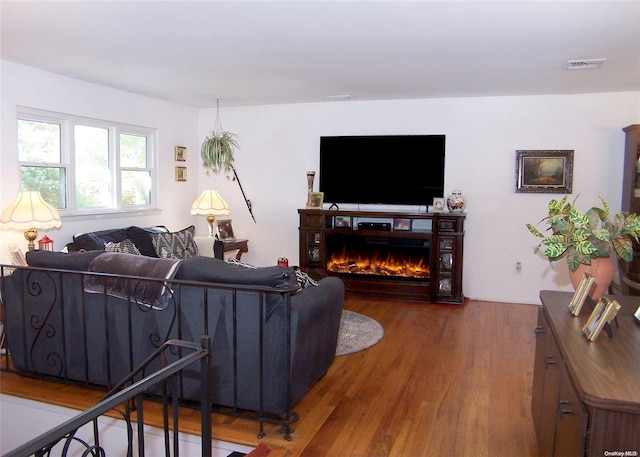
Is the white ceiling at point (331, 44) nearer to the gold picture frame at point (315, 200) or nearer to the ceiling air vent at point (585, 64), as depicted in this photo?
the ceiling air vent at point (585, 64)

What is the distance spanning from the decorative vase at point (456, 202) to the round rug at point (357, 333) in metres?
1.72

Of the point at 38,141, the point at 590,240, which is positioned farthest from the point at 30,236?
the point at 590,240

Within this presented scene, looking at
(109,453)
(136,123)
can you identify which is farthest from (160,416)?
(136,123)

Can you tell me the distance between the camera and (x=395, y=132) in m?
6.38

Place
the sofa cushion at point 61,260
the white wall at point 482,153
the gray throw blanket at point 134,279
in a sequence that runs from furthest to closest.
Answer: the white wall at point 482,153, the sofa cushion at point 61,260, the gray throw blanket at point 134,279

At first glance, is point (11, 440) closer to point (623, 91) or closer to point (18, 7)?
point (18, 7)

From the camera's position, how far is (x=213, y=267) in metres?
3.01

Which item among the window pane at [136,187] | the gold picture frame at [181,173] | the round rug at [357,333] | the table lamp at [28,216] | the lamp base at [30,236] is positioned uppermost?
the gold picture frame at [181,173]

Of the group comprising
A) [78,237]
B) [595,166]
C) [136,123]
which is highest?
[136,123]

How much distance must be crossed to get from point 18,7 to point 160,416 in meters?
2.67

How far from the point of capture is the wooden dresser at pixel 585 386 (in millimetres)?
1453

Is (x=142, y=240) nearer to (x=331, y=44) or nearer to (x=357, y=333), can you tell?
(x=357, y=333)

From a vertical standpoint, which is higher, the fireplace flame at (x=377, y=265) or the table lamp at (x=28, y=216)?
the table lamp at (x=28, y=216)

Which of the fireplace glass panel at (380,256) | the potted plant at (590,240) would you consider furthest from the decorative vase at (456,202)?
the potted plant at (590,240)
